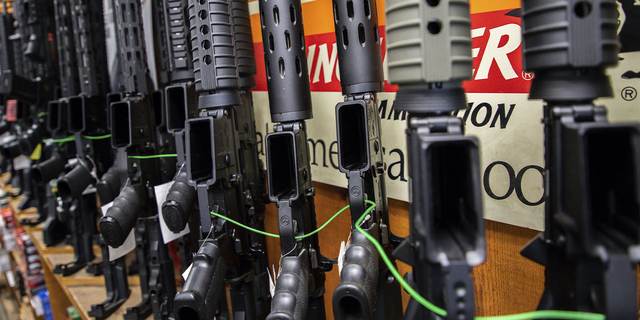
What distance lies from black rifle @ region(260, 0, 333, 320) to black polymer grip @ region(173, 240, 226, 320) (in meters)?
0.13

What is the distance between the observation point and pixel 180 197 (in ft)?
2.80

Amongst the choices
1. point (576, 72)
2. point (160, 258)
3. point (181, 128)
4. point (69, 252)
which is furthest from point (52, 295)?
point (576, 72)

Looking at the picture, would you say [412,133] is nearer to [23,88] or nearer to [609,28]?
[609,28]

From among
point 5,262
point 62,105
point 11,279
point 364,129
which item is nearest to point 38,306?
point 11,279

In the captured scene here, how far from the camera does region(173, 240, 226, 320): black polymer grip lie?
2.08 ft

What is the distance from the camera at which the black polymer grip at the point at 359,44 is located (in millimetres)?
666

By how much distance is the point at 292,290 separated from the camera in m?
0.60

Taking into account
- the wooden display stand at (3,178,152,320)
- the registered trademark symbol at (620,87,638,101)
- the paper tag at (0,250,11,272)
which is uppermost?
the registered trademark symbol at (620,87,638,101)

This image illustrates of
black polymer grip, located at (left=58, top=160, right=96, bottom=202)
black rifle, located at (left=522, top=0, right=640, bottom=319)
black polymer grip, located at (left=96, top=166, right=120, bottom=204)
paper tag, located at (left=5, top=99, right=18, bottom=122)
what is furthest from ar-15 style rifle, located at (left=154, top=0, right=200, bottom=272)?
paper tag, located at (left=5, top=99, right=18, bottom=122)

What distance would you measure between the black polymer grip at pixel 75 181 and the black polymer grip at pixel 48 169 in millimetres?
276

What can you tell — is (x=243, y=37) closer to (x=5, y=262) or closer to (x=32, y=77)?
(x=32, y=77)

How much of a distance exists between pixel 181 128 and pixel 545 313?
93 centimetres

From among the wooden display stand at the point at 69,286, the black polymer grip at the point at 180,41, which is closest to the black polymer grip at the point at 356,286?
the black polymer grip at the point at 180,41

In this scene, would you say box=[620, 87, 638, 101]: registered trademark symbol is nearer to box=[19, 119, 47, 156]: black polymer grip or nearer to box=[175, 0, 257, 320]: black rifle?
box=[175, 0, 257, 320]: black rifle
